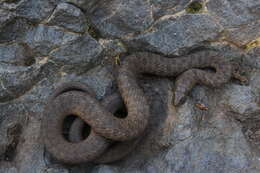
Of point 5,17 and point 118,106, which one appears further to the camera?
point 118,106

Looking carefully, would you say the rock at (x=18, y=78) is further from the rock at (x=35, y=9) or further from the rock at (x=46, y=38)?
the rock at (x=35, y=9)

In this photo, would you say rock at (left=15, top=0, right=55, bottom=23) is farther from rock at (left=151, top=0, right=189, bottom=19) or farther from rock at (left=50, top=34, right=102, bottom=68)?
rock at (left=151, top=0, right=189, bottom=19)

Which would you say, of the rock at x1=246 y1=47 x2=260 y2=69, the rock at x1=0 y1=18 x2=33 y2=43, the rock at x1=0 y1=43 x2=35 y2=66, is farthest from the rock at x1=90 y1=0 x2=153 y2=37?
the rock at x1=246 y1=47 x2=260 y2=69

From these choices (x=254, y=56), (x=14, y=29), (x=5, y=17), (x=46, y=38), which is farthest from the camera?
(x=254, y=56)

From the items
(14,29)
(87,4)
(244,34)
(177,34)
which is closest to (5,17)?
(14,29)

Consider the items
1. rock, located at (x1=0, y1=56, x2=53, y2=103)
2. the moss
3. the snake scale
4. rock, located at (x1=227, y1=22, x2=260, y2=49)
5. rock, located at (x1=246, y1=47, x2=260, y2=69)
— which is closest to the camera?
the snake scale

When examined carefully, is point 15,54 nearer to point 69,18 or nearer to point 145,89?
point 69,18

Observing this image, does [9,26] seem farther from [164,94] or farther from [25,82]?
[164,94]

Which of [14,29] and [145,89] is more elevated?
[14,29]
